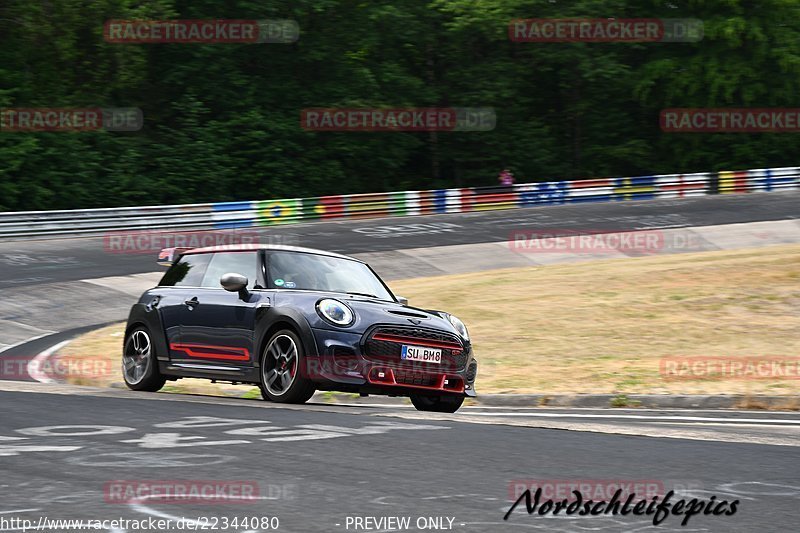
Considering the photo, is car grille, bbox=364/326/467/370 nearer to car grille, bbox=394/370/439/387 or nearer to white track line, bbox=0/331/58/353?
car grille, bbox=394/370/439/387

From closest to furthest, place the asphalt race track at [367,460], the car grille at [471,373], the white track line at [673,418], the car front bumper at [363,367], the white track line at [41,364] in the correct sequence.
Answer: the asphalt race track at [367,460] < the car front bumper at [363,367] < the white track line at [673,418] < the car grille at [471,373] < the white track line at [41,364]

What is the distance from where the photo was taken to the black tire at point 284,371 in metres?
10.8

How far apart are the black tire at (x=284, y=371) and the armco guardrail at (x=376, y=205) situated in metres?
24.5

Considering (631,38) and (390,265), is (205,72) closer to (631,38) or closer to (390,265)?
(631,38)

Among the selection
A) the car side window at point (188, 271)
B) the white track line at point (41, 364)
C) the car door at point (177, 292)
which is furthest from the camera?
the white track line at point (41, 364)

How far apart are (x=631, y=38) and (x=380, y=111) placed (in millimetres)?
12634

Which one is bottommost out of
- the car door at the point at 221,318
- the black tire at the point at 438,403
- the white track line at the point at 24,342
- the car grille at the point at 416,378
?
the white track line at the point at 24,342

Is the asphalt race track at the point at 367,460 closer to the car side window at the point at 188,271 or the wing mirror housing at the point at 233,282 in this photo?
the wing mirror housing at the point at 233,282

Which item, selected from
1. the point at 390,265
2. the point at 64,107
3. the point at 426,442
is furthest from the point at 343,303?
the point at 64,107

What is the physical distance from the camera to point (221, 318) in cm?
1173

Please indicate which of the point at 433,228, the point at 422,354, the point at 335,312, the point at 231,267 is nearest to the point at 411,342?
the point at 422,354

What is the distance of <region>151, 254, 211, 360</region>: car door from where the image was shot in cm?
1223

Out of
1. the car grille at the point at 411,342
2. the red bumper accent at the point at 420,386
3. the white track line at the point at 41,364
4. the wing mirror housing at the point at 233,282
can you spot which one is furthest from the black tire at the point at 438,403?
the white track line at the point at 41,364

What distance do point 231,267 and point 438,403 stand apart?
2.43 m
